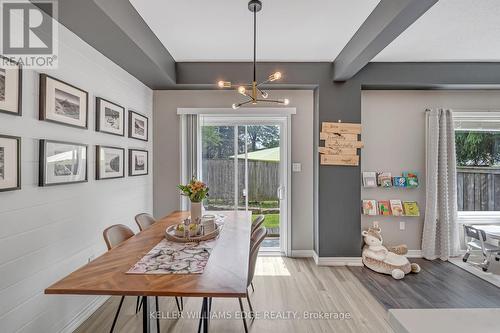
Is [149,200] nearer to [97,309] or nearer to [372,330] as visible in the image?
[97,309]

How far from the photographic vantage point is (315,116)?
3643 millimetres

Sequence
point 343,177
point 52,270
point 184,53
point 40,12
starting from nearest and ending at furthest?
point 40,12 < point 52,270 < point 184,53 < point 343,177

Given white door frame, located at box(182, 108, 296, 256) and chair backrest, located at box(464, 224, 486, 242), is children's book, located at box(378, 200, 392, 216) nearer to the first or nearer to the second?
chair backrest, located at box(464, 224, 486, 242)

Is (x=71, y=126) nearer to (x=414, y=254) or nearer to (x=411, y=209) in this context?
(x=411, y=209)

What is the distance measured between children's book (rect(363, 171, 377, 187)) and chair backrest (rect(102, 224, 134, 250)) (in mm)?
3218

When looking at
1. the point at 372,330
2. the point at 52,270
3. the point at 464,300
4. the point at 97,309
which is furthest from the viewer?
the point at 464,300

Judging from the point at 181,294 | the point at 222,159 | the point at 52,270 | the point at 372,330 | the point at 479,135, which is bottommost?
the point at 372,330

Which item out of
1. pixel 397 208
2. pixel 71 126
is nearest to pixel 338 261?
pixel 397 208

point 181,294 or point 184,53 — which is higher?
point 184,53

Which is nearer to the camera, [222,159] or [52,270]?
[52,270]

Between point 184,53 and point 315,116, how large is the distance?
198 cm

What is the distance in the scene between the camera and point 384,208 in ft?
12.1

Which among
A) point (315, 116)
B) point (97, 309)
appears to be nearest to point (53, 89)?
point (97, 309)

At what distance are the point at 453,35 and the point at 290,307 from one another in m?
3.28
